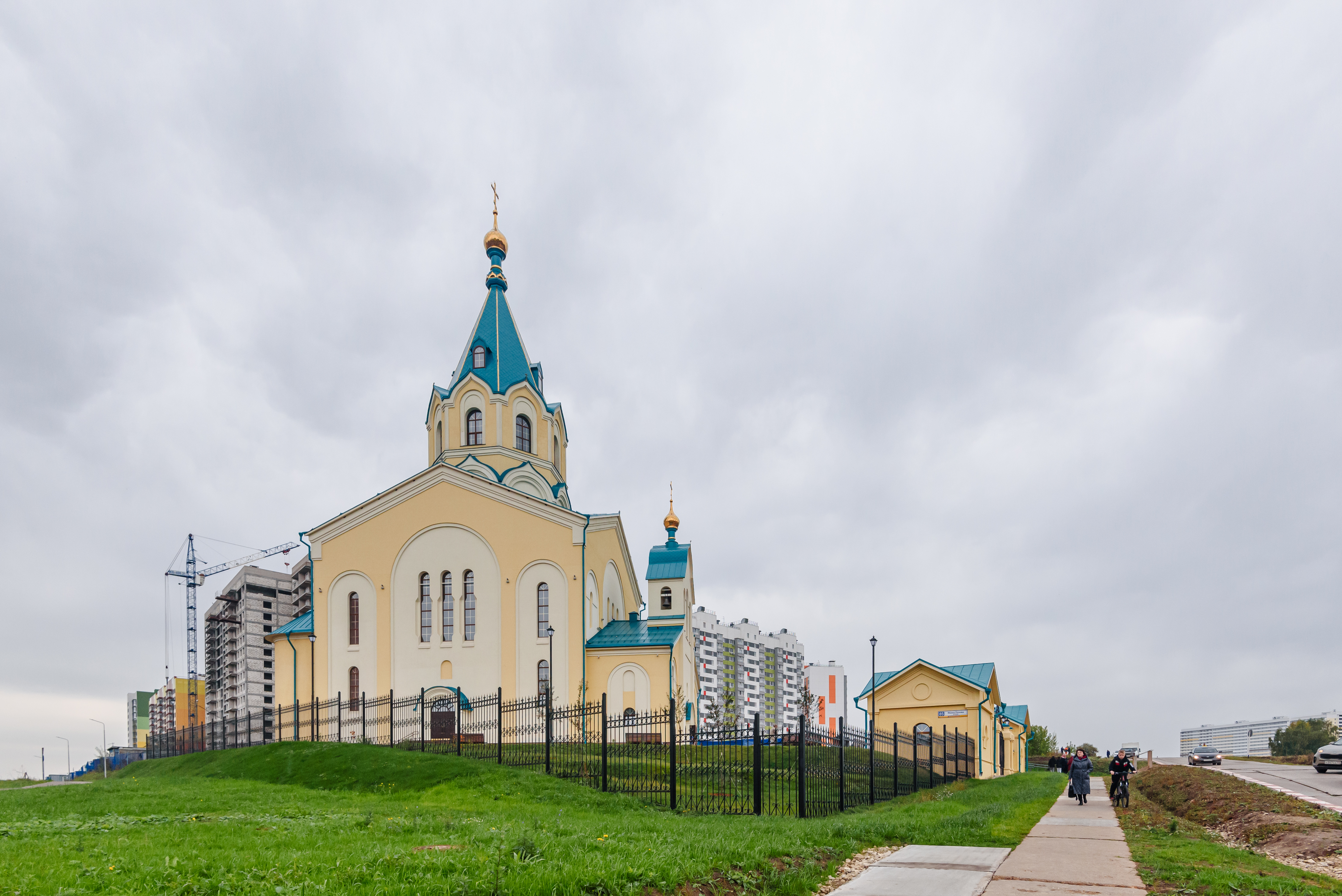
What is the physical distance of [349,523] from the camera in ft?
115

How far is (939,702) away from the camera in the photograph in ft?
111

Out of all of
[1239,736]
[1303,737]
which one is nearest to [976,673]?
[1303,737]

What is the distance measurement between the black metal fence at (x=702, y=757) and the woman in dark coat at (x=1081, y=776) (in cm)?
382

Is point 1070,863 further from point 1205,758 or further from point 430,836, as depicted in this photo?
point 1205,758

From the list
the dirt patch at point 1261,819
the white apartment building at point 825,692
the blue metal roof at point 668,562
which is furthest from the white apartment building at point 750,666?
the dirt patch at point 1261,819

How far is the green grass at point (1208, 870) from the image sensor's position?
7.38 metres

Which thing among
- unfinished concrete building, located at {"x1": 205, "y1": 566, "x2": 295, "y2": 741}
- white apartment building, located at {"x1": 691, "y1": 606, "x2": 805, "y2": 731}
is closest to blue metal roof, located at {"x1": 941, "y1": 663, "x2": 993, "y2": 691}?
white apartment building, located at {"x1": 691, "y1": 606, "x2": 805, "y2": 731}

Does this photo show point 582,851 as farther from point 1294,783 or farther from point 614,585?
point 614,585

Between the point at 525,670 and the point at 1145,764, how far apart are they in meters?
38.7

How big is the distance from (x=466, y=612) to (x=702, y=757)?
64.4 feet

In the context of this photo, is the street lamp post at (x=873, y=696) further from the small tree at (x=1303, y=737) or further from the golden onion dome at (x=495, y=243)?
the small tree at (x=1303, y=737)

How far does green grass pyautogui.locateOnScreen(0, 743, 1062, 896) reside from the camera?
675 cm

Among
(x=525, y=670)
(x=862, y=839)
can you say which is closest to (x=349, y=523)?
(x=525, y=670)

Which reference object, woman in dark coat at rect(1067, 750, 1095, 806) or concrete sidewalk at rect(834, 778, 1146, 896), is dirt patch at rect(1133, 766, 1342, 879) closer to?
woman in dark coat at rect(1067, 750, 1095, 806)
